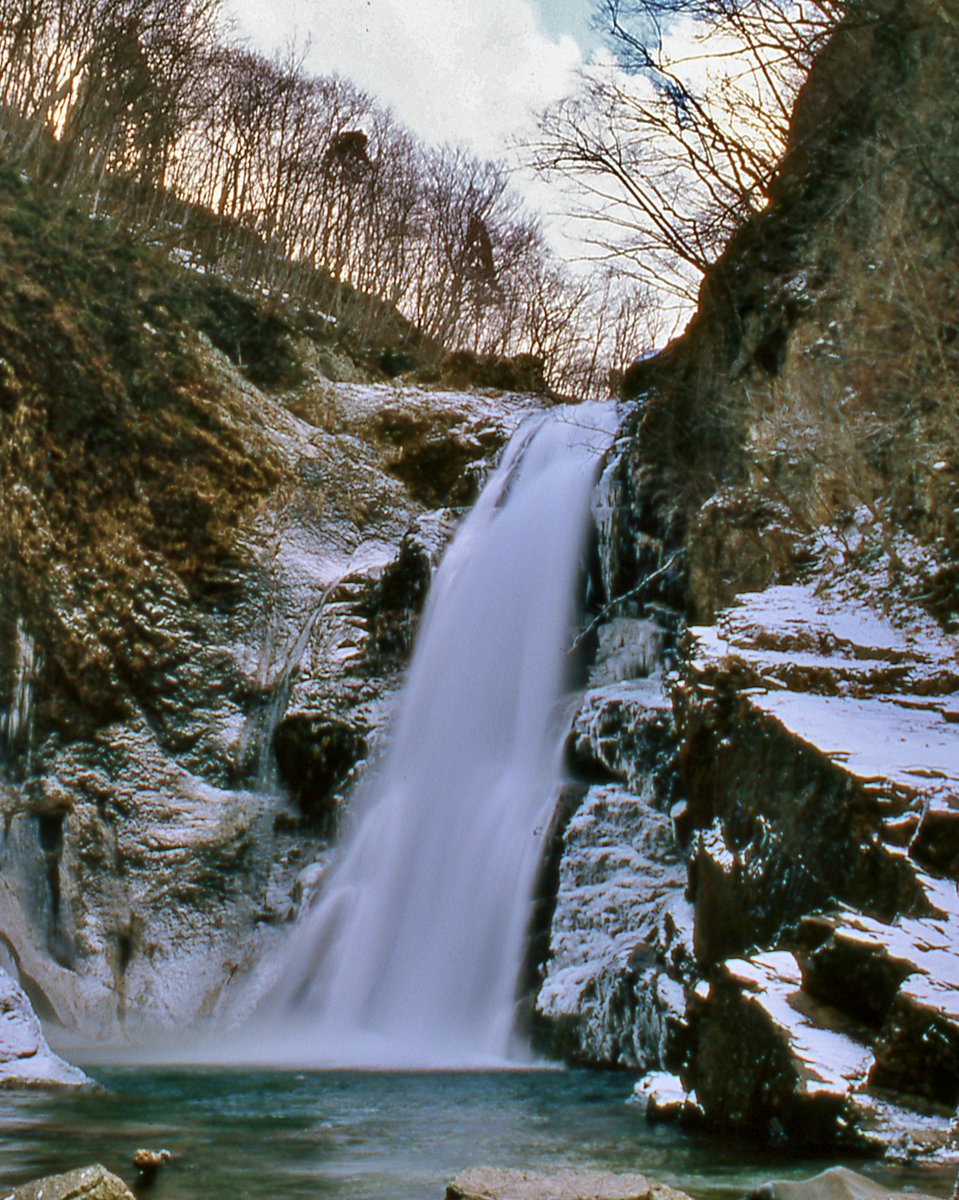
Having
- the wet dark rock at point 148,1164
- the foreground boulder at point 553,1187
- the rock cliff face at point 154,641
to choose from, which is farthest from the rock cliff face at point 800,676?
the rock cliff face at point 154,641

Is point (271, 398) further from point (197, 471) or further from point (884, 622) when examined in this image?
point (884, 622)

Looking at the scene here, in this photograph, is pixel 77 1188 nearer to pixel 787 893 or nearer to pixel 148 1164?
Result: pixel 148 1164

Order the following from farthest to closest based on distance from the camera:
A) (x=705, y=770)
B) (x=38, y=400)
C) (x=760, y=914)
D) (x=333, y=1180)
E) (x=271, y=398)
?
(x=271, y=398), (x=38, y=400), (x=705, y=770), (x=760, y=914), (x=333, y=1180)

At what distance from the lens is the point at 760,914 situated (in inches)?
262

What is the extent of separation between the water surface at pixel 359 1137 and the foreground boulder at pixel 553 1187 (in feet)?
2.27

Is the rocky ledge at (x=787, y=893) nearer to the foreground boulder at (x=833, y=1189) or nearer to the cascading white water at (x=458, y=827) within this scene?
the cascading white water at (x=458, y=827)

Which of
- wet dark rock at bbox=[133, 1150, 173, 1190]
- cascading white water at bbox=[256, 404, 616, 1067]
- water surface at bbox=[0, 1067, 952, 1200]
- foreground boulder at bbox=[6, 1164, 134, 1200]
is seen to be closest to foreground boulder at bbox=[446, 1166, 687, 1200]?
water surface at bbox=[0, 1067, 952, 1200]

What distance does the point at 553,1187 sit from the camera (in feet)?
12.4

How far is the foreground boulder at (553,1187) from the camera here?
3711mm

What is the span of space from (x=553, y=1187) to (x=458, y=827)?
8.15 metres

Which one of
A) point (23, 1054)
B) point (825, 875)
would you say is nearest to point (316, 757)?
point (23, 1054)

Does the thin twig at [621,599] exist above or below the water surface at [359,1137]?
above

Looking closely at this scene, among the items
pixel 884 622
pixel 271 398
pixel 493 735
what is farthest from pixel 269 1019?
→ pixel 271 398

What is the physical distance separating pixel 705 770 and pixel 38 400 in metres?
9.39
